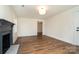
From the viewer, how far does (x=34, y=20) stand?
8.77 meters

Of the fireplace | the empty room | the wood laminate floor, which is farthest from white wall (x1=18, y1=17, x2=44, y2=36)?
the fireplace

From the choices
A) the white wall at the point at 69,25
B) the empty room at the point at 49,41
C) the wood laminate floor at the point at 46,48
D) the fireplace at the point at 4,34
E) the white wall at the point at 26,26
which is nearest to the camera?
the fireplace at the point at 4,34

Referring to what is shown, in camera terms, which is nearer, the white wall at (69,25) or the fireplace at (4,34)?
the fireplace at (4,34)

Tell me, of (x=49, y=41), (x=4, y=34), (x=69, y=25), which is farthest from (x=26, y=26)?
(x=4, y=34)

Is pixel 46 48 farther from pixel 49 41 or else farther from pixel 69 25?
pixel 69 25

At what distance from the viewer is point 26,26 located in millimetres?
8477

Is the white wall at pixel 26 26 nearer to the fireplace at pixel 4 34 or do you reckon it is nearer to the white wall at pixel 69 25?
the white wall at pixel 69 25

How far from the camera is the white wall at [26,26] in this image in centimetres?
816

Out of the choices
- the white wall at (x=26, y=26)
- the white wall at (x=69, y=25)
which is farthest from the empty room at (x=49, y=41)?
the white wall at (x=26, y=26)

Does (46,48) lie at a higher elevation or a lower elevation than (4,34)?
lower

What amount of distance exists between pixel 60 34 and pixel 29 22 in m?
3.65
